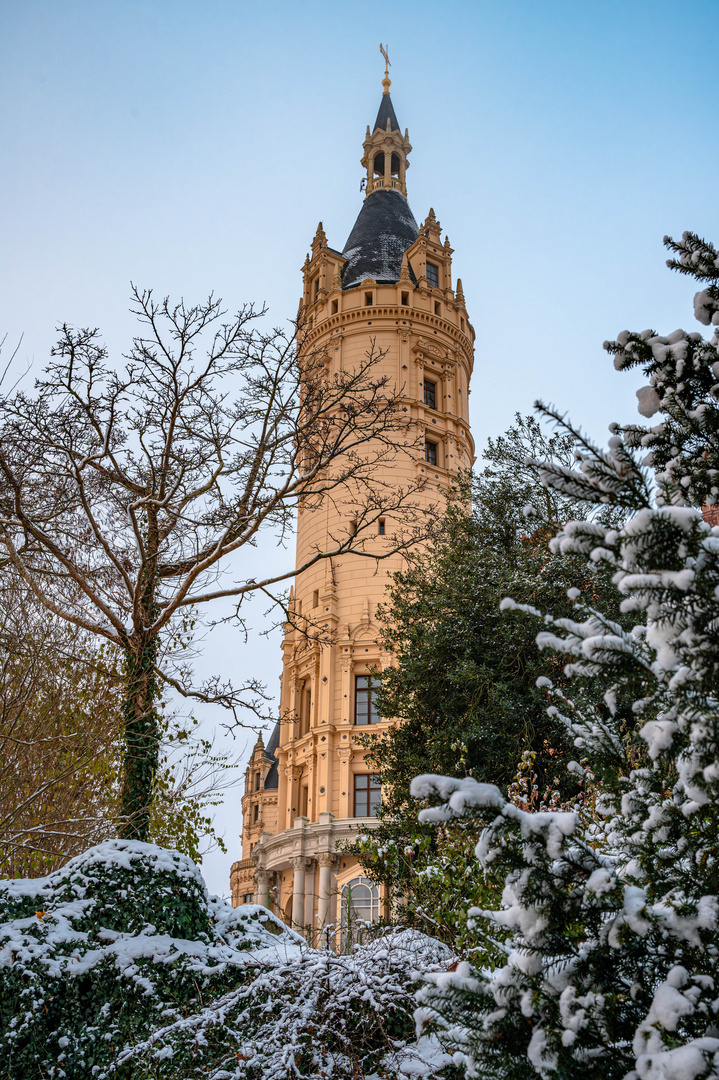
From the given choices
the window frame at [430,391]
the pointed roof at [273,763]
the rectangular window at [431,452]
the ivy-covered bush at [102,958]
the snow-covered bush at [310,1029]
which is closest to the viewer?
the snow-covered bush at [310,1029]

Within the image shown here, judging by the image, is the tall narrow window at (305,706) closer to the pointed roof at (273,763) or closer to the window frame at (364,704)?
the window frame at (364,704)

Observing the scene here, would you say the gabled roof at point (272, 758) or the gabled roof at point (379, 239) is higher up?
the gabled roof at point (379, 239)

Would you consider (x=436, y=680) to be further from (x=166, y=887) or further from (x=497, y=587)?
(x=166, y=887)

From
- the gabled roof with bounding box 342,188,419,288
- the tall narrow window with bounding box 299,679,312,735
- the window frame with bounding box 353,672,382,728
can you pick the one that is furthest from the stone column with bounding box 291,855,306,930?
the gabled roof with bounding box 342,188,419,288

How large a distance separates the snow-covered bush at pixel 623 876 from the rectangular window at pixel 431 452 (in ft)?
121

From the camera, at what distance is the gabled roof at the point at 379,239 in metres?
44.7

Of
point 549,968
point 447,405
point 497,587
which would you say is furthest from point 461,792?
point 447,405

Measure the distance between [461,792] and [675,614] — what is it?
916mm

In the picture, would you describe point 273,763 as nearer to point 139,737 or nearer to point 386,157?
point 386,157

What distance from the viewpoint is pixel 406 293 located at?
1670 inches

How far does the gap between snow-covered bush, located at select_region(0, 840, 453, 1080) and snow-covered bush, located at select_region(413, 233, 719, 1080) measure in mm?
2753

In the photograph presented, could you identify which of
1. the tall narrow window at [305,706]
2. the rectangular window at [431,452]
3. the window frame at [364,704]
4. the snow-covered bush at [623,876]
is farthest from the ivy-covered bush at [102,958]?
the rectangular window at [431,452]

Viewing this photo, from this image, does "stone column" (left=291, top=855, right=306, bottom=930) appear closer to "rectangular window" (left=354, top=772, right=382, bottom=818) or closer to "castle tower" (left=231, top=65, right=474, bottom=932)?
"castle tower" (left=231, top=65, right=474, bottom=932)

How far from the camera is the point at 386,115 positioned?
2231 inches
